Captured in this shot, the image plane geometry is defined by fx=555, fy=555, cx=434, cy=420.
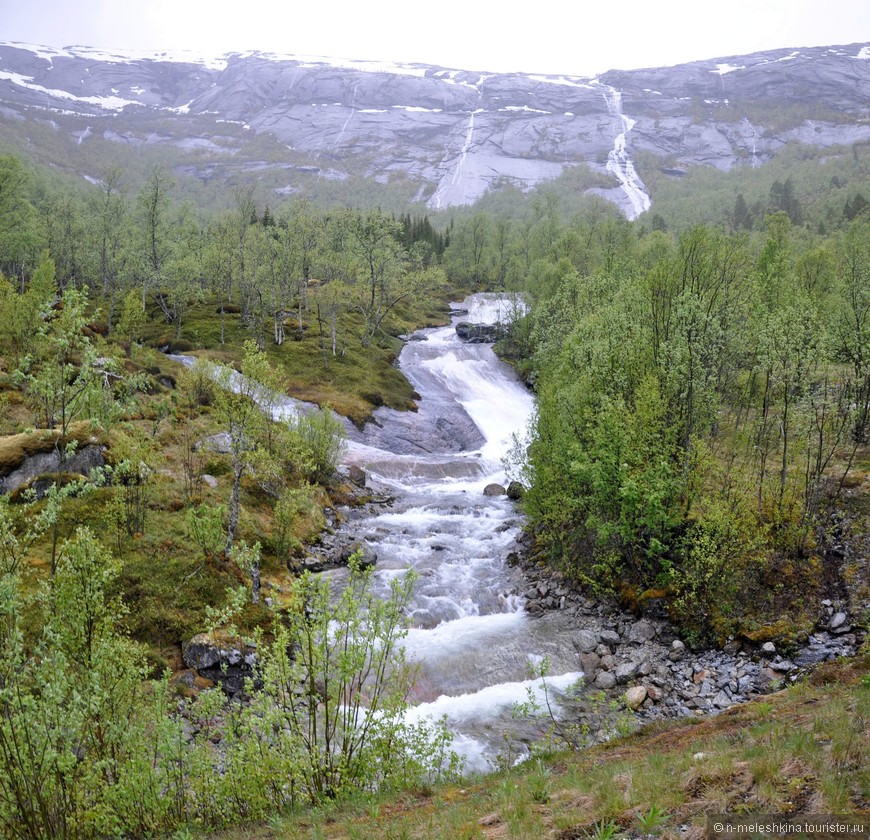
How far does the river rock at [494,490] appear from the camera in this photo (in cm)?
3888

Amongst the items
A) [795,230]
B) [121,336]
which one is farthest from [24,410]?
[795,230]

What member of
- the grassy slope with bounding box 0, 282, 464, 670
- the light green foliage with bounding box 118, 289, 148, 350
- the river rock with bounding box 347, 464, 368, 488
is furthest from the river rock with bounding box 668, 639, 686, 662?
the light green foliage with bounding box 118, 289, 148, 350

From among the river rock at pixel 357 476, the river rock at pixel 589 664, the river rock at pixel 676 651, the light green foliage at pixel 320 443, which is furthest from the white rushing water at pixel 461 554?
the light green foliage at pixel 320 443

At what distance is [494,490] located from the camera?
128ft

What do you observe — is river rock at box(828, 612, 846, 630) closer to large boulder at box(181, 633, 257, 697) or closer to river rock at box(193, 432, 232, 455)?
large boulder at box(181, 633, 257, 697)

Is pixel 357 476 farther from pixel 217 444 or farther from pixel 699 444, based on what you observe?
pixel 699 444

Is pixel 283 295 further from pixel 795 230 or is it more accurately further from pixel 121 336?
pixel 795 230

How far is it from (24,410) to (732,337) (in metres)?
39.6

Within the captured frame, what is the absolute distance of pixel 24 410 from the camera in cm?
3375

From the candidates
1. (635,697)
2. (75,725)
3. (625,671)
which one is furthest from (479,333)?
(75,725)

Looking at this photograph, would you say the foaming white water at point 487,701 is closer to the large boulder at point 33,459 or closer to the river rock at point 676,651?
the river rock at point 676,651

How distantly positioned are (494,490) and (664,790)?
101ft

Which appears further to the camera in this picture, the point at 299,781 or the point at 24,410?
the point at 24,410

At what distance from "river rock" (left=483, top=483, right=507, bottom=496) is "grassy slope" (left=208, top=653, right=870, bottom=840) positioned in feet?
86.3
